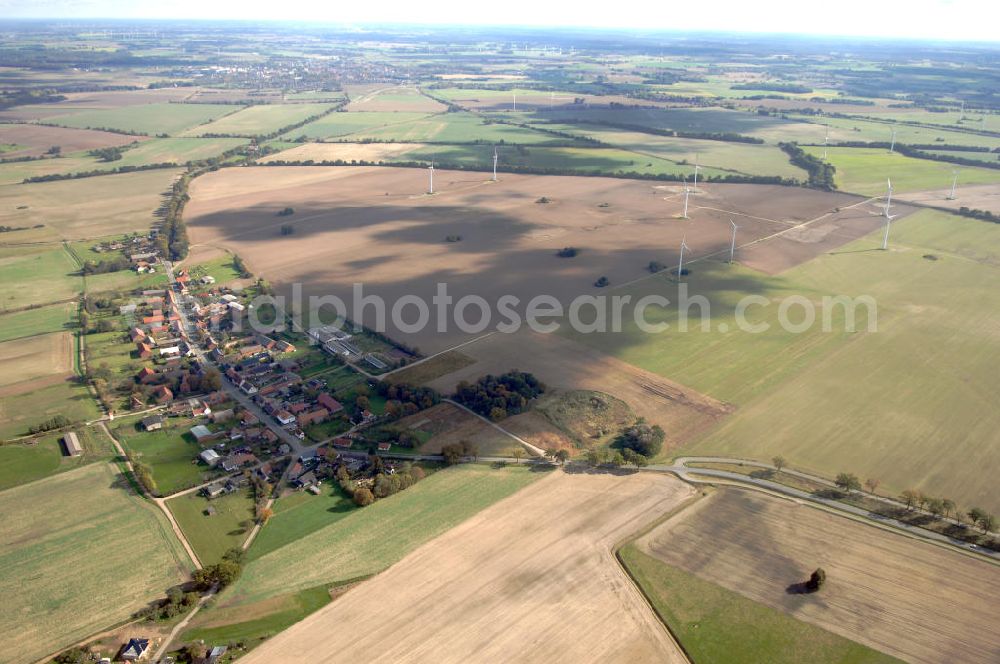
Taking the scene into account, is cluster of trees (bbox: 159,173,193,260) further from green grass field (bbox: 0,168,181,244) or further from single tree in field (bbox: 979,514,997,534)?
single tree in field (bbox: 979,514,997,534)

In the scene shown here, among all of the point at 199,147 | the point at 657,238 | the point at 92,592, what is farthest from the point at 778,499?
the point at 199,147

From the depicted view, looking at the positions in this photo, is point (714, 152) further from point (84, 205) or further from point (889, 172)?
point (84, 205)

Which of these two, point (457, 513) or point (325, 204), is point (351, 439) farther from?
point (325, 204)

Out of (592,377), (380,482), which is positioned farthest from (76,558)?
(592,377)

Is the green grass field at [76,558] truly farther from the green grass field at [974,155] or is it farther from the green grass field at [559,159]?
the green grass field at [974,155]

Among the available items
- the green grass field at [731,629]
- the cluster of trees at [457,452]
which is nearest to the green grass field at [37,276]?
the cluster of trees at [457,452]

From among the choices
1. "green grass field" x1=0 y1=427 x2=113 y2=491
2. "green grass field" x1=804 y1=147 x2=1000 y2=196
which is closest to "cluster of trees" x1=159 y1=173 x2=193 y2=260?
"green grass field" x1=0 y1=427 x2=113 y2=491
